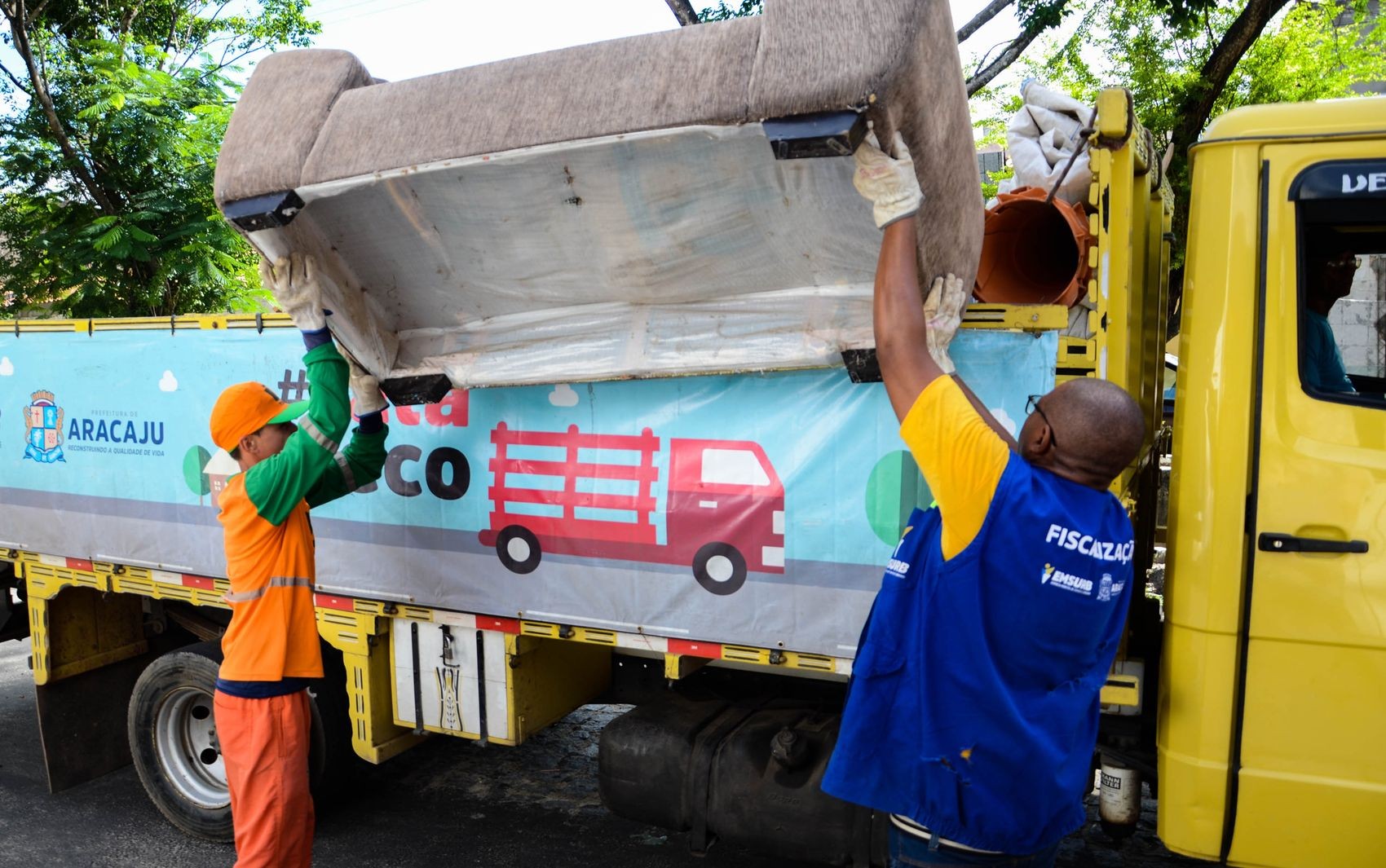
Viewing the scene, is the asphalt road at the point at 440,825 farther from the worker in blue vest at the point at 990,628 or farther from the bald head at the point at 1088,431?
the bald head at the point at 1088,431

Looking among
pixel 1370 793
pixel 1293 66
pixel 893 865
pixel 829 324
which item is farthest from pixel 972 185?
pixel 1293 66

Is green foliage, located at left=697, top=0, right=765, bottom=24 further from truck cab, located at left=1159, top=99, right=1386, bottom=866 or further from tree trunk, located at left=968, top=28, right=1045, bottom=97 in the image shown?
truck cab, located at left=1159, top=99, right=1386, bottom=866

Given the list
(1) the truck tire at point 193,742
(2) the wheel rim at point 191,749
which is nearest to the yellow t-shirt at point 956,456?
(1) the truck tire at point 193,742

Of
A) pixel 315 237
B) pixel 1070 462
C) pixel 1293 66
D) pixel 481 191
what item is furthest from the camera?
pixel 1293 66

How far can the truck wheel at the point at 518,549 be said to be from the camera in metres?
3.36

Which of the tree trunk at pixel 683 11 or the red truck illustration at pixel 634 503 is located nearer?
the red truck illustration at pixel 634 503

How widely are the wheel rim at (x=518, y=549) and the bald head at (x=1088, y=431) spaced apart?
1.89 m

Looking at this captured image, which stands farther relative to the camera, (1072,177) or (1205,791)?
(1072,177)

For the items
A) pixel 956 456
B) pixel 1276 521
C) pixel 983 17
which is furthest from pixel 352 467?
pixel 983 17

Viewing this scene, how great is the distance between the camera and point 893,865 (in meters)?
2.13

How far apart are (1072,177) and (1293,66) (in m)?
10.5

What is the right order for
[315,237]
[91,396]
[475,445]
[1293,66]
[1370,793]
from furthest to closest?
[1293,66]
[91,396]
[475,445]
[315,237]
[1370,793]

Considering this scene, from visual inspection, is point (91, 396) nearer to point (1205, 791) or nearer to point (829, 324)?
point (829, 324)

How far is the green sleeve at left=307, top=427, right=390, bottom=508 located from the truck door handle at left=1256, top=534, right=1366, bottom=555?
8.54 feet
